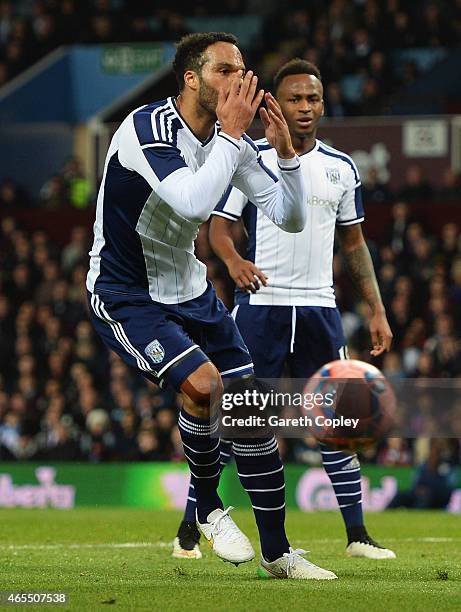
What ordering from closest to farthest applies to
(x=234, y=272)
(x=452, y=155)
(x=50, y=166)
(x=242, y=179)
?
1. (x=242, y=179)
2. (x=234, y=272)
3. (x=452, y=155)
4. (x=50, y=166)

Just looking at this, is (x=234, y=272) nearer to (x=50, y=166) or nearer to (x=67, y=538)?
(x=67, y=538)

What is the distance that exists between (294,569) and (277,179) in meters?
1.90

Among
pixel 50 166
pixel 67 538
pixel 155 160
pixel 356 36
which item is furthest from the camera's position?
pixel 50 166

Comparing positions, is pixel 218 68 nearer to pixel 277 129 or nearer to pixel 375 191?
pixel 277 129

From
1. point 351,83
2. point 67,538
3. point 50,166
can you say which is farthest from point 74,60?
point 67,538

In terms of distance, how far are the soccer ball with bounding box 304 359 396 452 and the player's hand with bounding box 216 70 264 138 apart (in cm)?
166

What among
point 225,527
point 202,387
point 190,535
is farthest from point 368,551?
point 202,387

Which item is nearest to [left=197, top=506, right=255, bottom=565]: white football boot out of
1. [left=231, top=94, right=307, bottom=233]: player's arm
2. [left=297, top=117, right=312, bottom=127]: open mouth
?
[left=231, top=94, right=307, bottom=233]: player's arm

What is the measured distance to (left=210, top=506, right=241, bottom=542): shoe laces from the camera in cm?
630

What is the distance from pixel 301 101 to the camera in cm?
810

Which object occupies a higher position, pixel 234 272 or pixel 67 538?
pixel 234 272

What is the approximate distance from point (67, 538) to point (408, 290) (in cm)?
828

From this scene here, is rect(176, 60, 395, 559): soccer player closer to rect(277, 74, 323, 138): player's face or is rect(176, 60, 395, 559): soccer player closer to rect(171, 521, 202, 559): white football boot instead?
rect(277, 74, 323, 138): player's face

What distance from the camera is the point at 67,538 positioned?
9320 millimetres
